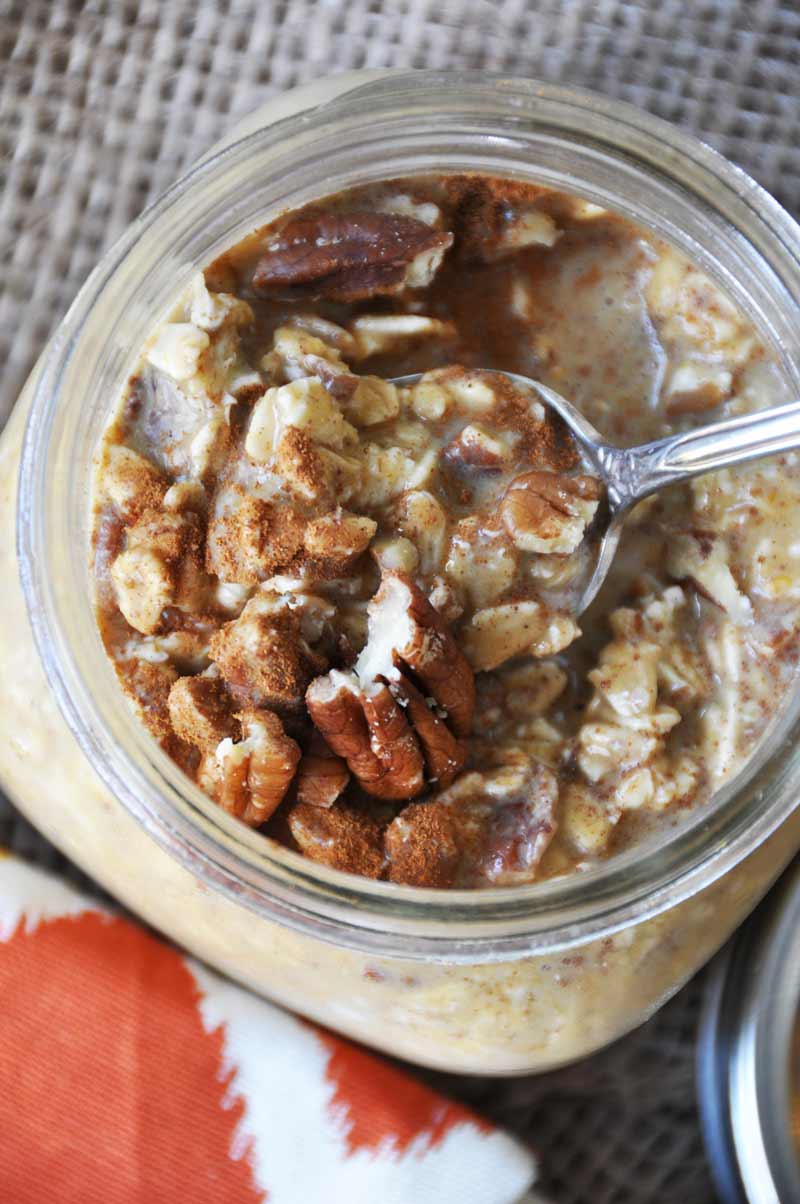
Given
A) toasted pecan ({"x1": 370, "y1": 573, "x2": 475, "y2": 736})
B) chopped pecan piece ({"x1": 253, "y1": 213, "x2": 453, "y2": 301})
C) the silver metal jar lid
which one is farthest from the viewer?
the silver metal jar lid

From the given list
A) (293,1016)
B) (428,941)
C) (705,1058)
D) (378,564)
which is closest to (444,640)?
(378,564)

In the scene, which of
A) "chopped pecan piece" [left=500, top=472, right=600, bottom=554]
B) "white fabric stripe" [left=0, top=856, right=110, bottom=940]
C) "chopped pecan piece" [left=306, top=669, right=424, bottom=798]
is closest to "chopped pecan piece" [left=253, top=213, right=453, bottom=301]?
"chopped pecan piece" [left=500, top=472, right=600, bottom=554]

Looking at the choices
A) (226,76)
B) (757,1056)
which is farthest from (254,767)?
(226,76)

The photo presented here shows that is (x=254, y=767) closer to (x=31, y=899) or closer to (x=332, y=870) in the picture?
(x=332, y=870)

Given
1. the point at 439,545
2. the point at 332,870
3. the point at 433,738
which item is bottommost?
the point at 332,870

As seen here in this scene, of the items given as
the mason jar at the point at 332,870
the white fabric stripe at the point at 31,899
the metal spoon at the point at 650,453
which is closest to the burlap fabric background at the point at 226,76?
the white fabric stripe at the point at 31,899

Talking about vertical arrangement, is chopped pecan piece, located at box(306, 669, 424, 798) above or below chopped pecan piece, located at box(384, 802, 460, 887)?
above

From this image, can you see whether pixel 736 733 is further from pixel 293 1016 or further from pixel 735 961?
pixel 293 1016

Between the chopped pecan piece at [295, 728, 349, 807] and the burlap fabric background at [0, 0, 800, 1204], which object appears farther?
the burlap fabric background at [0, 0, 800, 1204]

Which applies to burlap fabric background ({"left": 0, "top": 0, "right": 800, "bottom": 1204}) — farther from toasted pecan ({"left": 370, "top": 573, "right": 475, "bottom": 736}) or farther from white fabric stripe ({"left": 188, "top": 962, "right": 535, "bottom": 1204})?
toasted pecan ({"left": 370, "top": 573, "right": 475, "bottom": 736})
